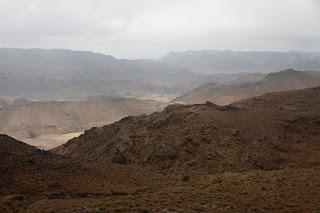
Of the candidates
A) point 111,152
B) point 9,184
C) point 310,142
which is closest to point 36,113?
point 111,152

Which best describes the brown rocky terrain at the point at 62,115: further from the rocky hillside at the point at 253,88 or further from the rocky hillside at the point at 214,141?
the rocky hillside at the point at 214,141

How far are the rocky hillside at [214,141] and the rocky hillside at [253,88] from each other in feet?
283

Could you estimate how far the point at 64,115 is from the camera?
5694 inches

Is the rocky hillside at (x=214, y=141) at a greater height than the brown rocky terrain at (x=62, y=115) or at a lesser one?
greater

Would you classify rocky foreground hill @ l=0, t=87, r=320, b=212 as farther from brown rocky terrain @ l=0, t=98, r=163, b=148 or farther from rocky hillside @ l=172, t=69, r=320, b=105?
rocky hillside @ l=172, t=69, r=320, b=105

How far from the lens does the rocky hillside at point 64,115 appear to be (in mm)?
132250

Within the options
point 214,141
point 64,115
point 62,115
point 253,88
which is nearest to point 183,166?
point 214,141

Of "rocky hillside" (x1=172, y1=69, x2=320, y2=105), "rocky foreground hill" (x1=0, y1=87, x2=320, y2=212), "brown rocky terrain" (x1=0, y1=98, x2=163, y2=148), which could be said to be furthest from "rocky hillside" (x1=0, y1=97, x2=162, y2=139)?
"rocky foreground hill" (x1=0, y1=87, x2=320, y2=212)

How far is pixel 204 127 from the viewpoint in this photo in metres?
48.1

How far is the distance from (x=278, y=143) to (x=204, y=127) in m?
7.16

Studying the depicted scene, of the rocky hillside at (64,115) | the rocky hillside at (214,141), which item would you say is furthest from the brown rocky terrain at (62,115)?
the rocky hillside at (214,141)

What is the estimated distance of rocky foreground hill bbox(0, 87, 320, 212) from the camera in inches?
1043

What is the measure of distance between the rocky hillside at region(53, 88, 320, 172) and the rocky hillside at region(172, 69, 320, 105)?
86.2m

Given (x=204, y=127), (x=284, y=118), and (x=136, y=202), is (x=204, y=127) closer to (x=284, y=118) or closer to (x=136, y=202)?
(x=284, y=118)
